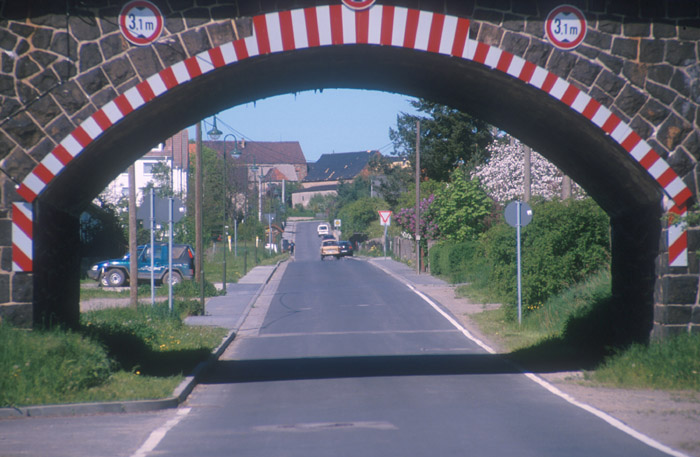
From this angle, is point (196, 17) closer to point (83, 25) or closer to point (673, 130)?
point (83, 25)

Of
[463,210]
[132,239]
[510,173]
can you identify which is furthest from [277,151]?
[132,239]

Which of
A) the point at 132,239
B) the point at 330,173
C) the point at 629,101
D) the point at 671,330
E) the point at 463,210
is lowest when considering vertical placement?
the point at 671,330

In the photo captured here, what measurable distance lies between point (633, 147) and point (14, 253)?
8885 mm

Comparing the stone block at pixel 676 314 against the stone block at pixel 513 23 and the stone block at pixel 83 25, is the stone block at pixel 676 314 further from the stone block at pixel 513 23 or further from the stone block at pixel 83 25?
the stone block at pixel 83 25

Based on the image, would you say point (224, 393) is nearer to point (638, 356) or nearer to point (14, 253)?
point (14, 253)

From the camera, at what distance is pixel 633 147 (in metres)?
12.0

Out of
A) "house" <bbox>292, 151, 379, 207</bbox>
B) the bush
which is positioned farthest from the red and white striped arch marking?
"house" <bbox>292, 151, 379, 207</bbox>

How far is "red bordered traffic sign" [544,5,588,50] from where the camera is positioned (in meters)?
11.9

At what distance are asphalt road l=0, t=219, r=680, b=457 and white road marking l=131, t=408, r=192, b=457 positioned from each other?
0.04ft

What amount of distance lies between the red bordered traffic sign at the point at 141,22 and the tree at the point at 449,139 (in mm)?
47051

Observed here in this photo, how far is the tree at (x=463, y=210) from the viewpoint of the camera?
45031mm

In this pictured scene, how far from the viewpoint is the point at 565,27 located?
39.0 ft

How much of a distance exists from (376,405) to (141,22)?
6.18 metres

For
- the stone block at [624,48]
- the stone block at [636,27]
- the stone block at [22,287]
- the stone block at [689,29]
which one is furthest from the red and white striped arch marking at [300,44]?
the stone block at [689,29]
